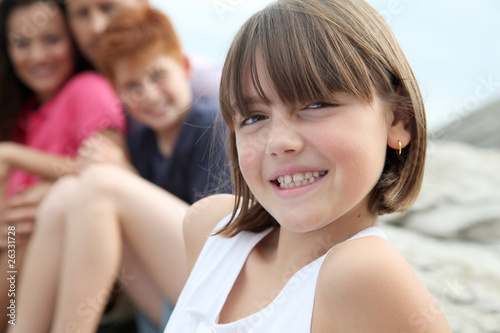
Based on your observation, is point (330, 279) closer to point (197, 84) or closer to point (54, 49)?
point (197, 84)

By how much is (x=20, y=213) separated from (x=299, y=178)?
1.62 meters

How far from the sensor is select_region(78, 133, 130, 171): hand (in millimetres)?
2314

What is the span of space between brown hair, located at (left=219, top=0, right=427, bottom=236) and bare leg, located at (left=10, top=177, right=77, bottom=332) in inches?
39.4

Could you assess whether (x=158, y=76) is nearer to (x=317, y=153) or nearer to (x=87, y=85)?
(x=87, y=85)

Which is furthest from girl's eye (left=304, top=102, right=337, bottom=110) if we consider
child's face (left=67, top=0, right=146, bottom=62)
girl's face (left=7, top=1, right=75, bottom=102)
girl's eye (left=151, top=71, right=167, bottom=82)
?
girl's face (left=7, top=1, right=75, bottom=102)

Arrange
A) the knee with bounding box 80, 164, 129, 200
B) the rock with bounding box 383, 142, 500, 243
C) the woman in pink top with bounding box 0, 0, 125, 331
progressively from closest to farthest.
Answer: the knee with bounding box 80, 164, 129, 200, the rock with bounding box 383, 142, 500, 243, the woman in pink top with bounding box 0, 0, 125, 331

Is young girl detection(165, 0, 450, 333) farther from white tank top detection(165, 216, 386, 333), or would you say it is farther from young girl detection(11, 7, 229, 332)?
young girl detection(11, 7, 229, 332)

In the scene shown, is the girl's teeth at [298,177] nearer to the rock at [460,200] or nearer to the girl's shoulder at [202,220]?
the girl's shoulder at [202,220]

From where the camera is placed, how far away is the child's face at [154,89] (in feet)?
7.66

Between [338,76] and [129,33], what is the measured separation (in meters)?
1.59

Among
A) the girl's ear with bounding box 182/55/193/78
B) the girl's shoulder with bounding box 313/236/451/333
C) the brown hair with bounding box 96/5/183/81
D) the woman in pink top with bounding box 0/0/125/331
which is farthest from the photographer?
the girl's ear with bounding box 182/55/193/78

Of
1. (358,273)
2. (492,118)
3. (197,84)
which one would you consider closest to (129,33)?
(197,84)

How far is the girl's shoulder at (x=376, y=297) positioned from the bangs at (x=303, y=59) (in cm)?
28

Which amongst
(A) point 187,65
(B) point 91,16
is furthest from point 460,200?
(B) point 91,16
